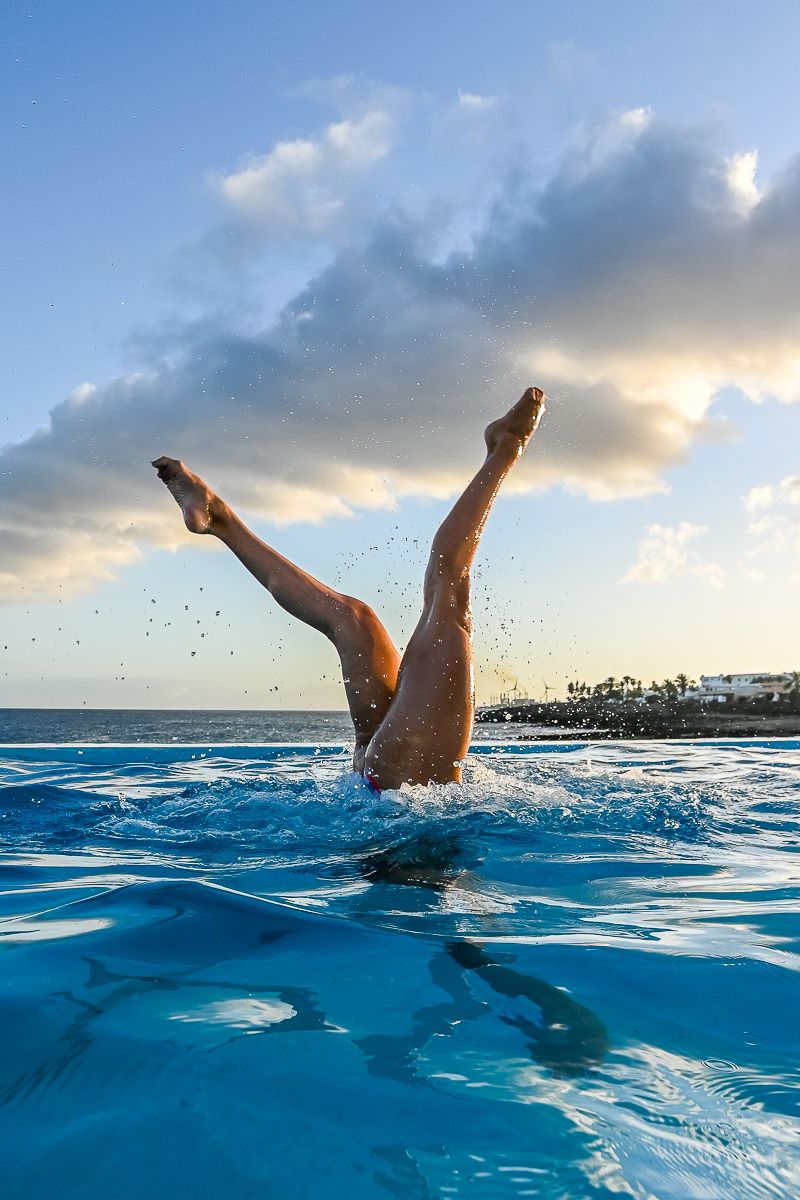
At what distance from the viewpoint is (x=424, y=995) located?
1434 mm

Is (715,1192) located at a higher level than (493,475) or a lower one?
lower

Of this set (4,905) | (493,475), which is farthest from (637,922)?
(493,475)

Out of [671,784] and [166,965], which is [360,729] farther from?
[166,965]

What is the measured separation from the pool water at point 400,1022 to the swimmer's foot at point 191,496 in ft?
5.45

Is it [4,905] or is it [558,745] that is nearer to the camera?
[4,905]

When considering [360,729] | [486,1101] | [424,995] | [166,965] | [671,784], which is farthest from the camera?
[671,784]

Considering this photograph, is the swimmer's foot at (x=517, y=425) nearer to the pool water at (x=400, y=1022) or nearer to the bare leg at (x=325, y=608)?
the bare leg at (x=325, y=608)

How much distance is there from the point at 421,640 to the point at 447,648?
11cm

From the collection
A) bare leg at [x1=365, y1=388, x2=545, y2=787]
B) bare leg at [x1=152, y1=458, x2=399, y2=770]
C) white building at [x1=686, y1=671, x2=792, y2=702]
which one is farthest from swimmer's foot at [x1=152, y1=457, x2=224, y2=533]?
white building at [x1=686, y1=671, x2=792, y2=702]

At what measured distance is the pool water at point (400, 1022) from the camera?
37.7 inches

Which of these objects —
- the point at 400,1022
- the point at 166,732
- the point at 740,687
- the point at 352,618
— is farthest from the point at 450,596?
the point at 740,687

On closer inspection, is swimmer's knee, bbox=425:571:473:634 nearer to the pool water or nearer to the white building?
the pool water

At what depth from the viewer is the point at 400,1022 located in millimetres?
1328

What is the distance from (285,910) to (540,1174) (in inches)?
42.2
